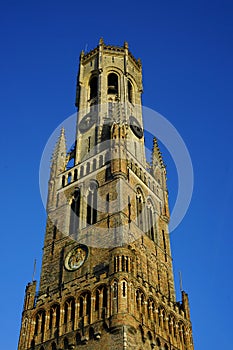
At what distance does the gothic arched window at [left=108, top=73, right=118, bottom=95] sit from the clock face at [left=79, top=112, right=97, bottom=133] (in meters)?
4.64

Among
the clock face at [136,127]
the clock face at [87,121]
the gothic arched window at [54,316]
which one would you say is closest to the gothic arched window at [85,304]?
the gothic arched window at [54,316]

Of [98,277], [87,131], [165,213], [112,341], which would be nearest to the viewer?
[112,341]

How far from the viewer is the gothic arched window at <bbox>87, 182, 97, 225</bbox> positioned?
44.5 meters

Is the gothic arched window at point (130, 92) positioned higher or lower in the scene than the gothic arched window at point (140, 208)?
higher

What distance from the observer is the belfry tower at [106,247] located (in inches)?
1443

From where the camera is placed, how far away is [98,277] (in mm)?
38688

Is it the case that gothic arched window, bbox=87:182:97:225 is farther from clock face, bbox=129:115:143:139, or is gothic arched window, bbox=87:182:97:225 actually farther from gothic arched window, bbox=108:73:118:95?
gothic arched window, bbox=108:73:118:95

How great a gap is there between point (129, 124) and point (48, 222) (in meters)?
14.0

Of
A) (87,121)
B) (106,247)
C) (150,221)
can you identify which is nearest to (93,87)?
(87,121)

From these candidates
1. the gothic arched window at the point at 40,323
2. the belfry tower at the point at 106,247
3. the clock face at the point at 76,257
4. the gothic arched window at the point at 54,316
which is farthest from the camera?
the clock face at the point at 76,257

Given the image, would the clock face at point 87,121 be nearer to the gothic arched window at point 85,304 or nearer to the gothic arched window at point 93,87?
the gothic arched window at point 93,87

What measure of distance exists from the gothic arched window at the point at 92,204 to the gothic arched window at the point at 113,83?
1585 cm

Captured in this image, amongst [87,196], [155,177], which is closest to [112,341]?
[87,196]

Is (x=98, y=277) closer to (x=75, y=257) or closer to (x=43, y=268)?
(x=75, y=257)
